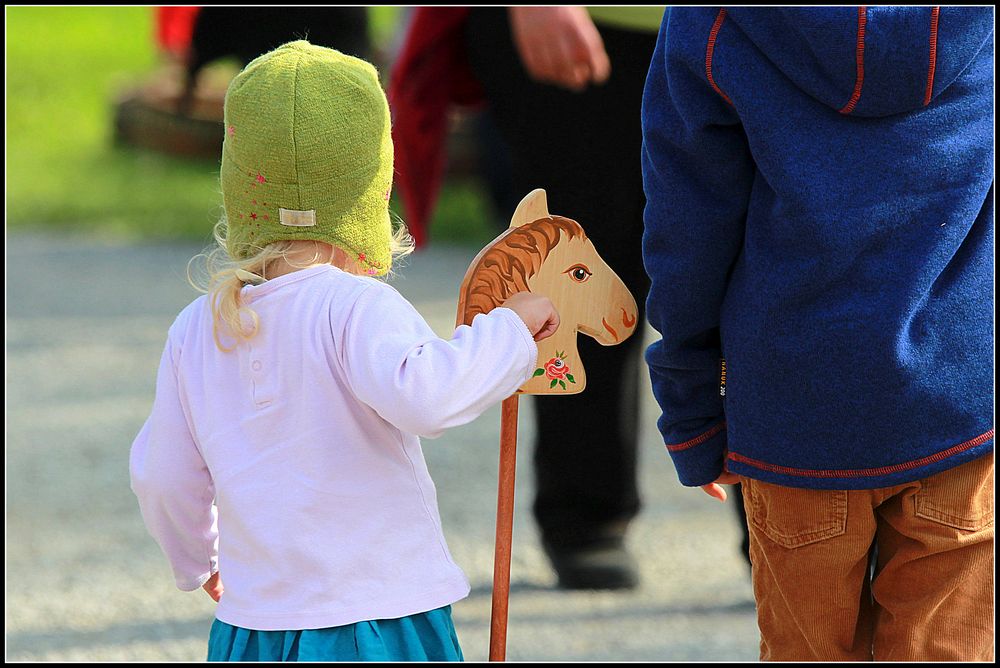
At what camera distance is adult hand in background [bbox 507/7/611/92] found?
2.59m

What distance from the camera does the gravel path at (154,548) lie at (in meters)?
2.74

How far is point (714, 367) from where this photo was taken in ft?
5.94

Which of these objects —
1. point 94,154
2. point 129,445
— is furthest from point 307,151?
point 94,154

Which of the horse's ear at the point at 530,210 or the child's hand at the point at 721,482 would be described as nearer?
the horse's ear at the point at 530,210

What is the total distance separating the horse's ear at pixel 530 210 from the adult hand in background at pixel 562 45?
97 cm

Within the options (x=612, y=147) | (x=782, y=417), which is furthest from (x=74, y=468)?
(x=782, y=417)

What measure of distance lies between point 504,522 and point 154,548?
1.76 meters

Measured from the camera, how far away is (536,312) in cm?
167

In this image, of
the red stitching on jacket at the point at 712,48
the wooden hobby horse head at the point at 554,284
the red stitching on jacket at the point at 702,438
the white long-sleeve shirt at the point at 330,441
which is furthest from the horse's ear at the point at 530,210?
the red stitching on jacket at the point at 702,438

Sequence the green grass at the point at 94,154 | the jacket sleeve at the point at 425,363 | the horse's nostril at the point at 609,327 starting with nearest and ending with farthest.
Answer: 1. the jacket sleeve at the point at 425,363
2. the horse's nostril at the point at 609,327
3. the green grass at the point at 94,154

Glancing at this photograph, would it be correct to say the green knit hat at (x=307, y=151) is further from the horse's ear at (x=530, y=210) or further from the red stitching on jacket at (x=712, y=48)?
the red stitching on jacket at (x=712, y=48)

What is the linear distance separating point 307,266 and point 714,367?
575 millimetres

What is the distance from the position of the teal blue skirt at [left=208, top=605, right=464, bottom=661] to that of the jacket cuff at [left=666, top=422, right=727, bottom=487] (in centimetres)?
40

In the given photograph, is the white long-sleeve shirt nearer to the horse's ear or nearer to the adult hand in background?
the horse's ear
